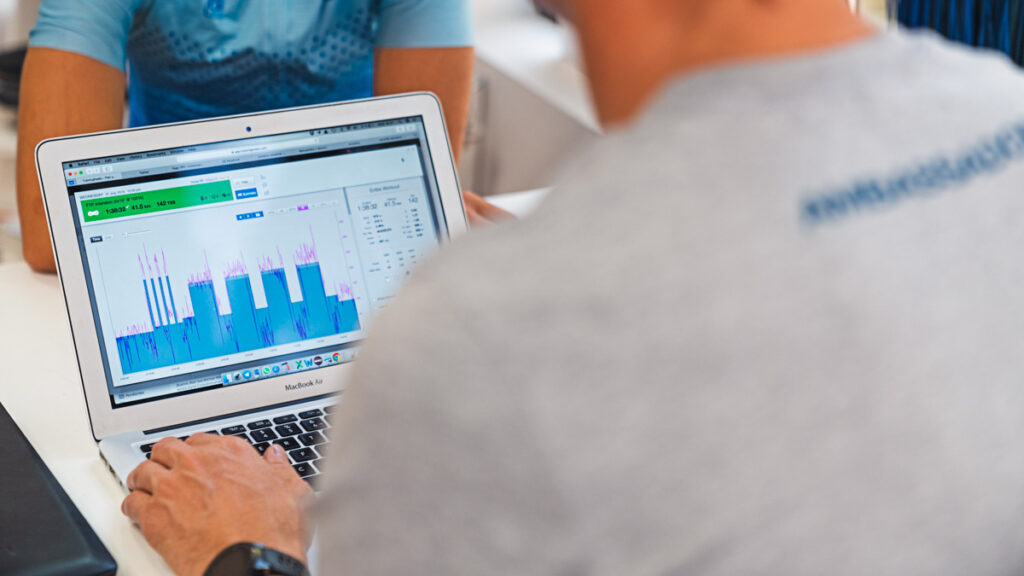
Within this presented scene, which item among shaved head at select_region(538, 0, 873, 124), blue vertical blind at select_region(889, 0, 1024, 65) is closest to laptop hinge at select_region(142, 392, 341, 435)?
shaved head at select_region(538, 0, 873, 124)

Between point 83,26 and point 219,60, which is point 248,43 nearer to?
point 219,60

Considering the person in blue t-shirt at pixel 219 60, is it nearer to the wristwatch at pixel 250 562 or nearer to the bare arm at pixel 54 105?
the bare arm at pixel 54 105

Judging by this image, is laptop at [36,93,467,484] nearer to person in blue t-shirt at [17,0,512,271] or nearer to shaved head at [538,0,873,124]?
person in blue t-shirt at [17,0,512,271]

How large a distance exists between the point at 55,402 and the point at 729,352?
0.86 m

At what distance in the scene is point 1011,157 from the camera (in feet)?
1.69

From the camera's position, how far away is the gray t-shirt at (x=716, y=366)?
441 millimetres

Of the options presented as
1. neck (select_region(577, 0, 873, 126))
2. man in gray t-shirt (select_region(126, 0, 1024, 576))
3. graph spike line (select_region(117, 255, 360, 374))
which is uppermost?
neck (select_region(577, 0, 873, 126))

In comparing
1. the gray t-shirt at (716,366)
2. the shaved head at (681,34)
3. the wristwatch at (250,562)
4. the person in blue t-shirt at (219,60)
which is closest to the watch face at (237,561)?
the wristwatch at (250,562)

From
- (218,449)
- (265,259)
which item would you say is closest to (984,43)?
(265,259)

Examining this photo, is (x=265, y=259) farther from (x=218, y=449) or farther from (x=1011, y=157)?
(x=1011, y=157)

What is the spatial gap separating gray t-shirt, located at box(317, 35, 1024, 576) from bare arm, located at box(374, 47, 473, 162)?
2.96ft

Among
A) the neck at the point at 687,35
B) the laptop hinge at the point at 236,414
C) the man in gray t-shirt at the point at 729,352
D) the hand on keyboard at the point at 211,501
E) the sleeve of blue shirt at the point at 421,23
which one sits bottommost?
the laptop hinge at the point at 236,414

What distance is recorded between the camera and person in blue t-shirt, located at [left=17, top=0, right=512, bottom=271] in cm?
127

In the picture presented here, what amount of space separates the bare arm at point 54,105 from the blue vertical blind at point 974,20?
102 centimetres
